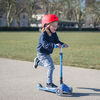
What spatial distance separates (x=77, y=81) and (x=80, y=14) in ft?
274

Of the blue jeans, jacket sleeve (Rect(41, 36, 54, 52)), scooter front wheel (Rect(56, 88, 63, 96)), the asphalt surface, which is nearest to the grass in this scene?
the asphalt surface

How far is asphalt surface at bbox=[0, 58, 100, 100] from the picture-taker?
504 centimetres

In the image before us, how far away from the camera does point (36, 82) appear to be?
627 cm

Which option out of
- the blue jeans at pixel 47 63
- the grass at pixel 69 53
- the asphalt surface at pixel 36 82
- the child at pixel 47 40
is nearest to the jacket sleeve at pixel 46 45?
the child at pixel 47 40

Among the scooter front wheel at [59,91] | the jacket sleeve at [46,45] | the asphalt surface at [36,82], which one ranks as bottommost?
the asphalt surface at [36,82]

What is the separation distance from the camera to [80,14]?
8825 cm

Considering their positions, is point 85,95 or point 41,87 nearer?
point 85,95

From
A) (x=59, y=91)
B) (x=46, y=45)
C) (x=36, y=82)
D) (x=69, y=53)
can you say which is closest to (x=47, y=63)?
(x=46, y=45)

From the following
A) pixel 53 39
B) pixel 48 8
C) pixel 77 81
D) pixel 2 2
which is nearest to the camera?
pixel 53 39

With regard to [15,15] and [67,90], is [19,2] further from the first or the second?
[67,90]

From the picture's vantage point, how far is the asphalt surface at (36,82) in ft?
16.5

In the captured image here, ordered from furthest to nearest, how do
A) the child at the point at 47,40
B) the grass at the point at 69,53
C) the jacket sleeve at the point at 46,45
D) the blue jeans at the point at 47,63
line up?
the grass at the point at 69,53 < the blue jeans at the point at 47,63 < the child at the point at 47,40 < the jacket sleeve at the point at 46,45

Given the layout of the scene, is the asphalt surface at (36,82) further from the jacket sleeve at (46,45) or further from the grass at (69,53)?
the grass at (69,53)

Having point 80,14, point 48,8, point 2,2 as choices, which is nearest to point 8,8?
point 2,2
